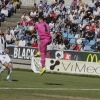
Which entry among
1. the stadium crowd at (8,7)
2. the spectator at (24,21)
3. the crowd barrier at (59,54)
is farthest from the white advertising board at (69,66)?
the stadium crowd at (8,7)

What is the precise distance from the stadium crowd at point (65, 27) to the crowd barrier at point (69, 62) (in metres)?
1.70

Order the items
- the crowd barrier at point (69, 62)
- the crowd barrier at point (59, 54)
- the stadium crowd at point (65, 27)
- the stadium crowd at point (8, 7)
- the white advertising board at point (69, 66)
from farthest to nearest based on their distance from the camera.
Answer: the stadium crowd at point (8, 7), the stadium crowd at point (65, 27), the crowd barrier at point (59, 54), the crowd barrier at point (69, 62), the white advertising board at point (69, 66)

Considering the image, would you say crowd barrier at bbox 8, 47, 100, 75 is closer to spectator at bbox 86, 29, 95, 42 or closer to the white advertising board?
the white advertising board

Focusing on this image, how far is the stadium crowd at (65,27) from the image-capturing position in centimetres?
3144

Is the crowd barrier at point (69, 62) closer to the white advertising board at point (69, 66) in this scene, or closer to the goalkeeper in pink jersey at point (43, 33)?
the white advertising board at point (69, 66)

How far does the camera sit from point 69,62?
26438 mm

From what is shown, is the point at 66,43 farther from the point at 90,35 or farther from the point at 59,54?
the point at 59,54

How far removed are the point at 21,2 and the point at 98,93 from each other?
87.3ft

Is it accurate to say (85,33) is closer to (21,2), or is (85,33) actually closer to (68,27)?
(68,27)

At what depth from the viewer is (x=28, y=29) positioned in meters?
34.9

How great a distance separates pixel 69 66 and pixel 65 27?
25.5 feet

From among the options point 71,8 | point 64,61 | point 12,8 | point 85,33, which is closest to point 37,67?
point 64,61

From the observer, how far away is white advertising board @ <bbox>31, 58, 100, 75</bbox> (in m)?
25.8

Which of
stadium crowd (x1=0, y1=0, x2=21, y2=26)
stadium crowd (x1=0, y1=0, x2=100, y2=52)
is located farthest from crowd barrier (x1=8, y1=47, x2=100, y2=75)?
stadium crowd (x1=0, y1=0, x2=21, y2=26)
